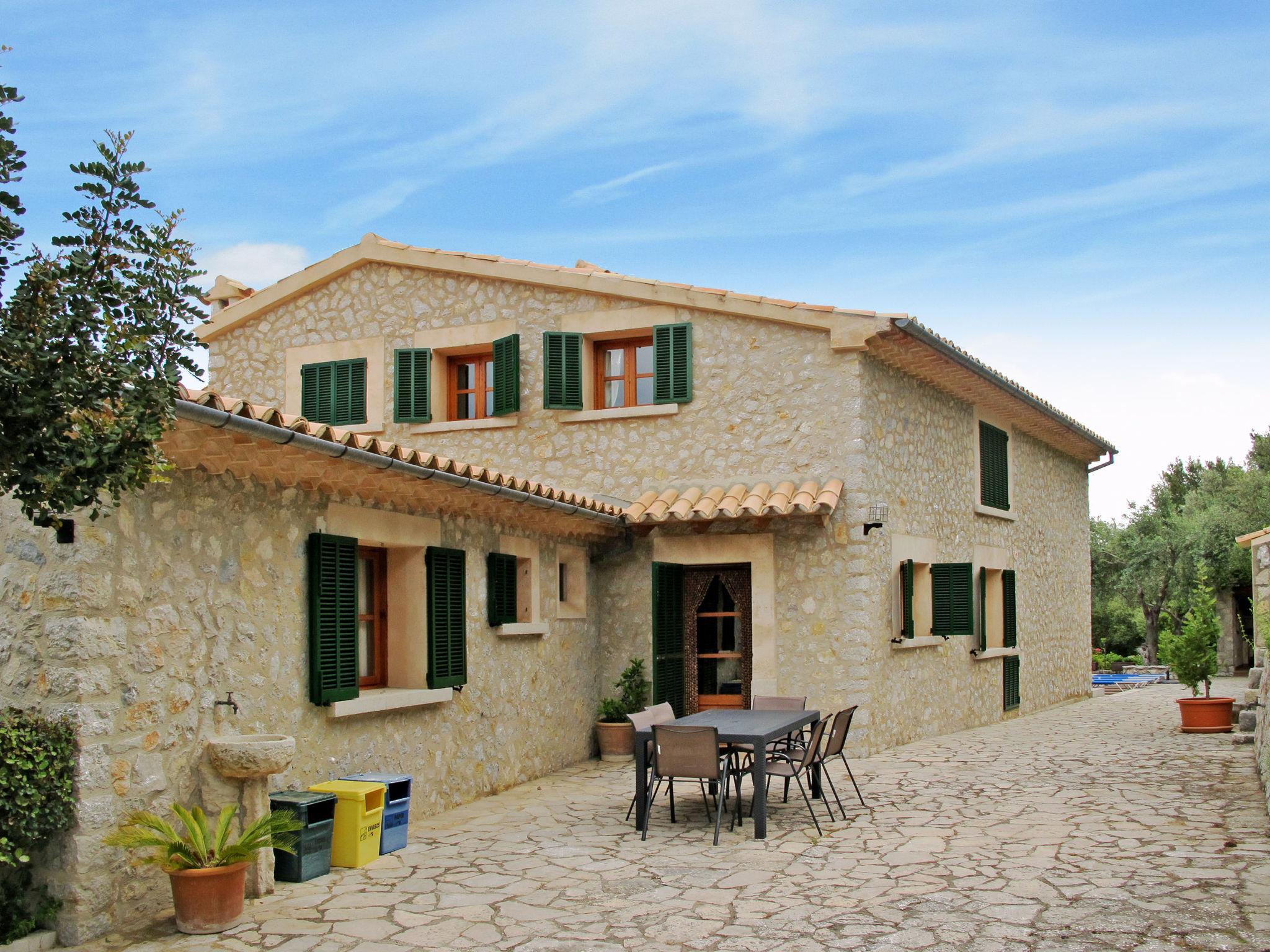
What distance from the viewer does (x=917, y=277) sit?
16.5 meters

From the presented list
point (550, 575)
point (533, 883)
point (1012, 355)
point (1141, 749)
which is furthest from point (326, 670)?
A: point (1012, 355)

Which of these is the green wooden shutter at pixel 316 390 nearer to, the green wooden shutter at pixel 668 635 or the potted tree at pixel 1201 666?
the green wooden shutter at pixel 668 635

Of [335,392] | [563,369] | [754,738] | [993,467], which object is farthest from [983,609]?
[335,392]

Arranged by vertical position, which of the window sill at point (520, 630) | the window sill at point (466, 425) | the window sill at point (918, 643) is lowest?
the window sill at point (918, 643)

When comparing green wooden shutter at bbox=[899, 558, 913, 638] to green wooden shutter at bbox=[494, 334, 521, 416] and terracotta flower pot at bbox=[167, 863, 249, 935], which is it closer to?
green wooden shutter at bbox=[494, 334, 521, 416]

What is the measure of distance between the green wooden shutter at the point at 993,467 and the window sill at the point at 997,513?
0.07 m

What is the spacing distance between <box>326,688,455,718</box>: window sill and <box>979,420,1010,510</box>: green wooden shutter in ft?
28.6

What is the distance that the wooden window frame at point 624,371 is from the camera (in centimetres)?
1263

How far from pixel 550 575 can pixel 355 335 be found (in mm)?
4595

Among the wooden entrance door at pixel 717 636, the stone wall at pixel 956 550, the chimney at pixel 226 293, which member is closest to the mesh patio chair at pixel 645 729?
the stone wall at pixel 956 550

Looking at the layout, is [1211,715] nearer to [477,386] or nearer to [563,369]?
[563,369]

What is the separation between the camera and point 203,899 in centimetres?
546

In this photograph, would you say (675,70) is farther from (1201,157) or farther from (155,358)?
(155,358)

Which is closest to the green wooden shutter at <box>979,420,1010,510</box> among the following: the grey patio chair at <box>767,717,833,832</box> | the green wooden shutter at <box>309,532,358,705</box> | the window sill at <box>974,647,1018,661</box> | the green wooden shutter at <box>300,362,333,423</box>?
the window sill at <box>974,647,1018,661</box>
